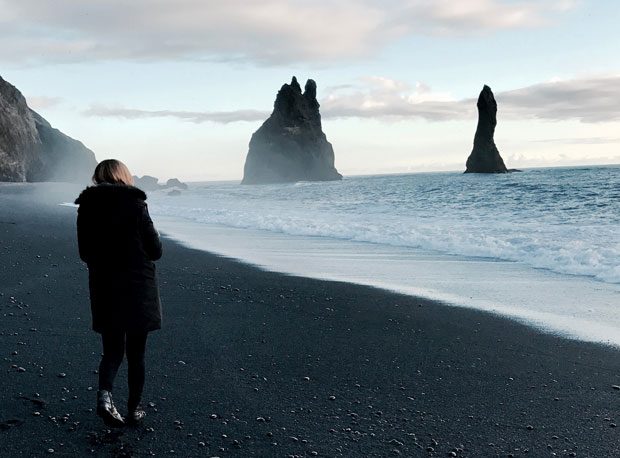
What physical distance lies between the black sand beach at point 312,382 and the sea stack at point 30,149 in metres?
60.9

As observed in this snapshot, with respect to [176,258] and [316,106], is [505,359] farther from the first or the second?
[316,106]

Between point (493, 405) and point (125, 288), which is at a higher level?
point (125, 288)

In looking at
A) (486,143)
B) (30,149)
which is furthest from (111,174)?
(486,143)

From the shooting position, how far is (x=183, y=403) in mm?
4434

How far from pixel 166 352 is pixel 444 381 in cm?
270

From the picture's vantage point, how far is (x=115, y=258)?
389 centimetres

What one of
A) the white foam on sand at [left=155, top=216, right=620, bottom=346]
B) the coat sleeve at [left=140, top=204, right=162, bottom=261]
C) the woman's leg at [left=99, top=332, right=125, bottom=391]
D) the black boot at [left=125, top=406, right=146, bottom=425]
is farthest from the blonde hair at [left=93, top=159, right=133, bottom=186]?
the white foam on sand at [left=155, top=216, right=620, bottom=346]

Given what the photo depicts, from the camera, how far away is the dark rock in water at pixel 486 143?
122 meters

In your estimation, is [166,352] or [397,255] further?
[397,255]

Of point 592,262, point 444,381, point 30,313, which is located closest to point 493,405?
point 444,381

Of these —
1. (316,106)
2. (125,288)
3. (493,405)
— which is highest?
(316,106)

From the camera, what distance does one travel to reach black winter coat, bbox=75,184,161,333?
12.6ft

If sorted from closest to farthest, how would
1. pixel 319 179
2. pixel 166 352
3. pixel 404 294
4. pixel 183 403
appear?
pixel 183 403, pixel 166 352, pixel 404 294, pixel 319 179

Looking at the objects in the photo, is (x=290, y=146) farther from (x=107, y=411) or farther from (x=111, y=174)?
(x=107, y=411)
